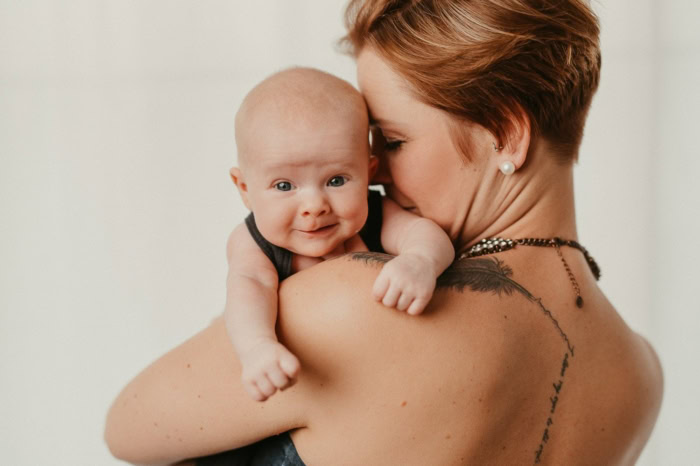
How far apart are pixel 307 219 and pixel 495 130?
39 cm

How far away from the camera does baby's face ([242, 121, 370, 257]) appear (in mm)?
1298

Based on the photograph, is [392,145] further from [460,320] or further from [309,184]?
[460,320]

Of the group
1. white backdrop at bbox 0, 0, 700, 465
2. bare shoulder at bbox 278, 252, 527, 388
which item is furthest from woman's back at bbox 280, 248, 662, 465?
white backdrop at bbox 0, 0, 700, 465

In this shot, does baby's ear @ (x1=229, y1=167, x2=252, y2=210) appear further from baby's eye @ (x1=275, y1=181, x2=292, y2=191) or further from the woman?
the woman

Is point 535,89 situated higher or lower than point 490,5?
lower

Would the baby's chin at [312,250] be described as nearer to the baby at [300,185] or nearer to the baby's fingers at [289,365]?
the baby at [300,185]

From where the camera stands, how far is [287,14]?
3.27 meters

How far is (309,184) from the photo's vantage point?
52.7 inches

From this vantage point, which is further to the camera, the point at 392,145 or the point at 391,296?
the point at 392,145

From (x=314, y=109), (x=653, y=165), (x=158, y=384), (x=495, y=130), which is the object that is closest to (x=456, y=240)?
(x=495, y=130)

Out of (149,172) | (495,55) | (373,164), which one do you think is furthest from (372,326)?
(149,172)

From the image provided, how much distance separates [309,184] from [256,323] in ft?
1.02

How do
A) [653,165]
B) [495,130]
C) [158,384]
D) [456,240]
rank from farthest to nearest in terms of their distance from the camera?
[653,165] < [456,240] < [495,130] < [158,384]

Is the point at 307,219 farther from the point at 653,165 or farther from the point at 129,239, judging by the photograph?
the point at 653,165
